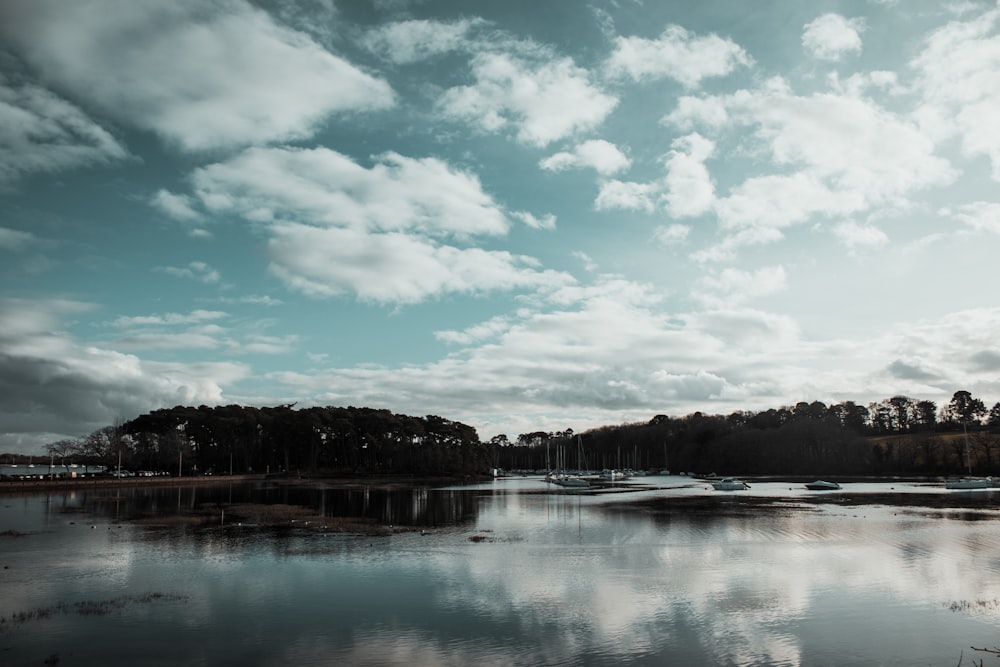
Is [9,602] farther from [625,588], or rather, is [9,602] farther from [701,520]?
[701,520]

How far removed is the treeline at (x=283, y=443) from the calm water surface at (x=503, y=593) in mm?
86656

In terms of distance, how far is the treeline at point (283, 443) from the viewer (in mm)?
130875

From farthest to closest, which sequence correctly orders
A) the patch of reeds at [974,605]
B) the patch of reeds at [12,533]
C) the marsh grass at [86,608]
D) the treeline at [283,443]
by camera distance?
the treeline at [283,443] → the patch of reeds at [12,533] → the patch of reeds at [974,605] → the marsh grass at [86,608]

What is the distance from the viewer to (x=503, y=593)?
26281 mm

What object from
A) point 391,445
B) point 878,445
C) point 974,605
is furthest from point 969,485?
point 391,445

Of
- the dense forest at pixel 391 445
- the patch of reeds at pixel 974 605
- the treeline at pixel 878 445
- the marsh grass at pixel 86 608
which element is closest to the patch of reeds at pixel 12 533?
the marsh grass at pixel 86 608

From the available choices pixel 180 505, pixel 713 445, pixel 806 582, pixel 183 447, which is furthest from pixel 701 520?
pixel 713 445

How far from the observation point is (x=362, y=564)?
3288 cm

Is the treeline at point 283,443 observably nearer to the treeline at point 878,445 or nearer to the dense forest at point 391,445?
the dense forest at point 391,445

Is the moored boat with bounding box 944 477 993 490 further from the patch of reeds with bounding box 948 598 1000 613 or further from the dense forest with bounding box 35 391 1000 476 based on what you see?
the patch of reeds with bounding box 948 598 1000 613

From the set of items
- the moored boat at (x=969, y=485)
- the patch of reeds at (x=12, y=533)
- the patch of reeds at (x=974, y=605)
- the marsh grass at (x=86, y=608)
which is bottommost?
the moored boat at (x=969, y=485)

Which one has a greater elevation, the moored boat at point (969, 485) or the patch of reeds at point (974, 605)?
the patch of reeds at point (974, 605)

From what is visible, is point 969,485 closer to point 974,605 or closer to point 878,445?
point 878,445

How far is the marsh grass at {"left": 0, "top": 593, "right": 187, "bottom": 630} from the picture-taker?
21703 mm
